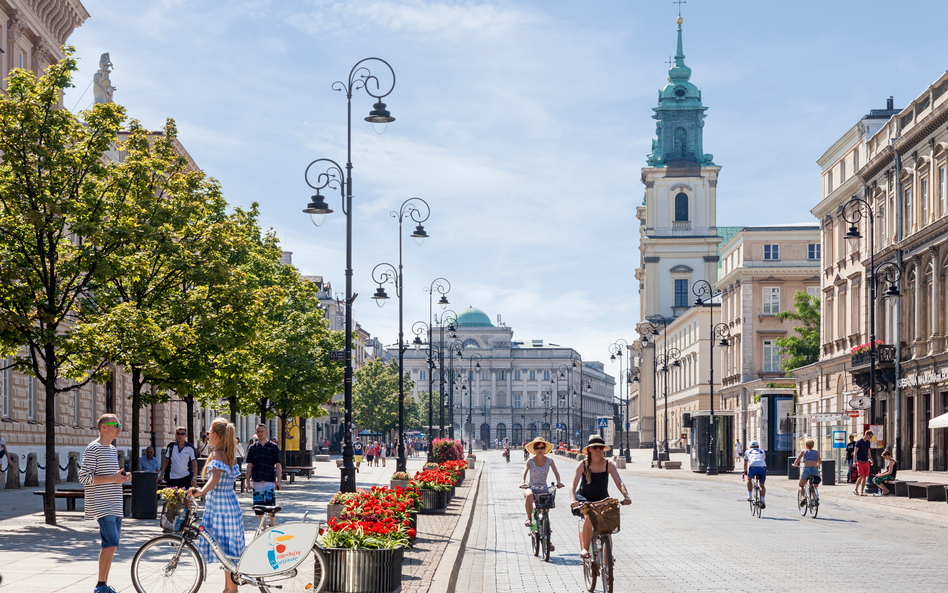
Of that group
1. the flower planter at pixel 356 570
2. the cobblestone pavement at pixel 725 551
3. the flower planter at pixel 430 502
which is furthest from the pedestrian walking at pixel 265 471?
the flower planter at pixel 356 570

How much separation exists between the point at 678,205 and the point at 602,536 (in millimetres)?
113349

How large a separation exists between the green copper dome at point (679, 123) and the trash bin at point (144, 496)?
104 metres

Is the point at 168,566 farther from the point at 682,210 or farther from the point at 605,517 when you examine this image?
the point at 682,210

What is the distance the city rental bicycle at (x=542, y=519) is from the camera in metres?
16.5

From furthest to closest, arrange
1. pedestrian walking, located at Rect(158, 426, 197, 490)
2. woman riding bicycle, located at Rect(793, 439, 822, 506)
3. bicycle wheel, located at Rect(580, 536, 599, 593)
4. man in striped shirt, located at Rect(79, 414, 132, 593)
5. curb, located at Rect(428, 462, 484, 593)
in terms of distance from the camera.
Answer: woman riding bicycle, located at Rect(793, 439, 822, 506) < pedestrian walking, located at Rect(158, 426, 197, 490) < curb, located at Rect(428, 462, 484, 593) < bicycle wheel, located at Rect(580, 536, 599, 593) < man in striped shirt, located at Rect(79, 414, 132, 593)

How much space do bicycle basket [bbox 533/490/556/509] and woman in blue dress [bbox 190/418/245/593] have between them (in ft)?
21.4

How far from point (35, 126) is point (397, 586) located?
1352 cm

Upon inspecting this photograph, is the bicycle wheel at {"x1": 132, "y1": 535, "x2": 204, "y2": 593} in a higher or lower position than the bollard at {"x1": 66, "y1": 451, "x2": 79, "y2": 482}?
higher

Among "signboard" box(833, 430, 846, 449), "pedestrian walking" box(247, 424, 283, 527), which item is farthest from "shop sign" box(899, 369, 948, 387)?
"pedestrian walking" box(247, 424, 283, 527)

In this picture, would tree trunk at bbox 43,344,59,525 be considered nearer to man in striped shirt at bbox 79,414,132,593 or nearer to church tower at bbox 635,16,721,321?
man in striped shirt at bbox 79,414,132,593

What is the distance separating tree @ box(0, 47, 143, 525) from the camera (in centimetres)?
2091

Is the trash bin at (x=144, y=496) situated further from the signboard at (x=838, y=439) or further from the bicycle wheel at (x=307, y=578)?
the signboard at (x=838, y=439)

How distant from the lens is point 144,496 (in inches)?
853

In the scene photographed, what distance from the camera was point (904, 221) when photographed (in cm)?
4869
